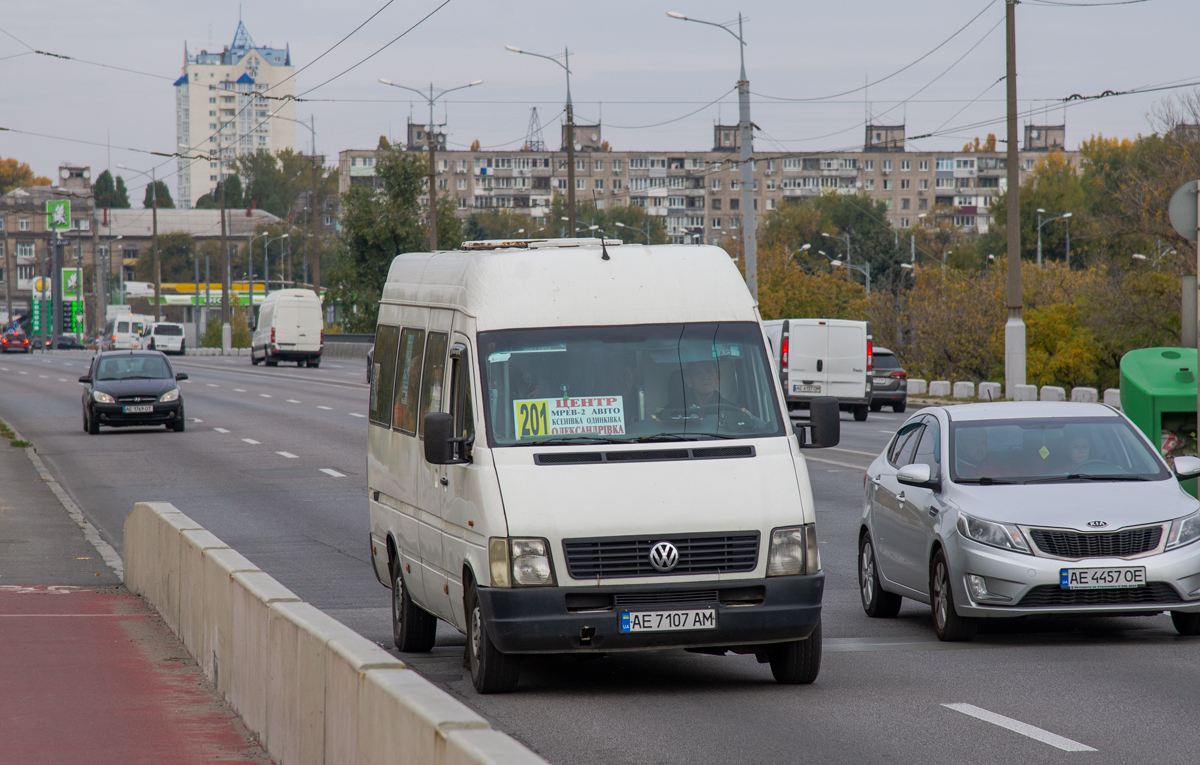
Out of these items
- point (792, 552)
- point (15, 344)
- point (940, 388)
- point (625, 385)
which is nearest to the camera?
point (792, 552)

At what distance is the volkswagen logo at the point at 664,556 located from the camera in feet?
26.1

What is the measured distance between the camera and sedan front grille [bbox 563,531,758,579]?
7.95m

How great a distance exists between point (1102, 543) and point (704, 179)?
608ft

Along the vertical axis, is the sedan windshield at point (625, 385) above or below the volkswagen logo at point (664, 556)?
above

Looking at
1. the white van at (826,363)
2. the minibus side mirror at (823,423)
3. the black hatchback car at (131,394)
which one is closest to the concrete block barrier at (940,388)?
the white van at (826,363)

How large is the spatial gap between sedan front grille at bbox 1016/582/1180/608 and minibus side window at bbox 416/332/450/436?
3490 mm

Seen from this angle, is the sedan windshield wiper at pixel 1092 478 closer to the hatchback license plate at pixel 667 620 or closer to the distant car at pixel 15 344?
the hatchback license plate at pixel 667 620

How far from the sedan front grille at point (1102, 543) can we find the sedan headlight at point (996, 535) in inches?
4.2

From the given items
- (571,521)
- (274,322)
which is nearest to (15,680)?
(571,521)

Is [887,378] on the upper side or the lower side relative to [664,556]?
lower

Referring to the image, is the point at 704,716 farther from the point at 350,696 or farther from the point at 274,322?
the point at 274,322

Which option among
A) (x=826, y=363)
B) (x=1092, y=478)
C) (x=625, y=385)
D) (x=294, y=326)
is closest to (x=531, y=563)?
(x=625, y=385)

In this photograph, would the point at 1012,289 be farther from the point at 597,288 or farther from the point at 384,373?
the point at 597,288

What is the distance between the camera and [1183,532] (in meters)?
9.63
